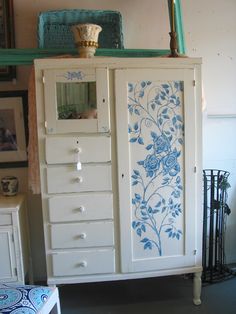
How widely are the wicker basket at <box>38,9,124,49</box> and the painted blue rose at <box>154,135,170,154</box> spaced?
31.8 inches

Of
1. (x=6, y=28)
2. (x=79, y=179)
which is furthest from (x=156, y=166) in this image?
(x=6, y=28)

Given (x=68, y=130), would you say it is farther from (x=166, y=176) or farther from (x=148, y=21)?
(x=148, y=21)

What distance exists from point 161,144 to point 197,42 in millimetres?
1034

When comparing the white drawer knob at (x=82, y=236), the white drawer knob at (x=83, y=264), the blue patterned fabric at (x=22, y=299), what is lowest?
the white drawer knob at (x=83, y=264)

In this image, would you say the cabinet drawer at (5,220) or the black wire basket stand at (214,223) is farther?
the black wire basket stand at (214,223)

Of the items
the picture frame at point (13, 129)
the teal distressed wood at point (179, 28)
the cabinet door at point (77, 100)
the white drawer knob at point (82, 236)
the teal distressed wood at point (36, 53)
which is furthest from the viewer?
the picture frame at point (13, 129)

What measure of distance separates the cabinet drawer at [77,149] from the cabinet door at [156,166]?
3.8 inches

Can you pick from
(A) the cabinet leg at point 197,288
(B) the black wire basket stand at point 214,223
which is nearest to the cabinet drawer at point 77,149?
(B) the black wire basket stand at point 214,223

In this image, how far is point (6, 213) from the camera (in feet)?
6.79

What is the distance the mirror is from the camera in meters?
1.93

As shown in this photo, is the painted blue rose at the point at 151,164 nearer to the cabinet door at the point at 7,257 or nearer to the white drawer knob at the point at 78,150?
the white drawer knob at the point at 78,150

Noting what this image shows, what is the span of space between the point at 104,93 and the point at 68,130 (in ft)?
0.99

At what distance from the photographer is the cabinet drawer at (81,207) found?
197 centimetres

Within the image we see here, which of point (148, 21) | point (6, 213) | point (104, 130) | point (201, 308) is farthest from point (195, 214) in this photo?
point (148, 21)
